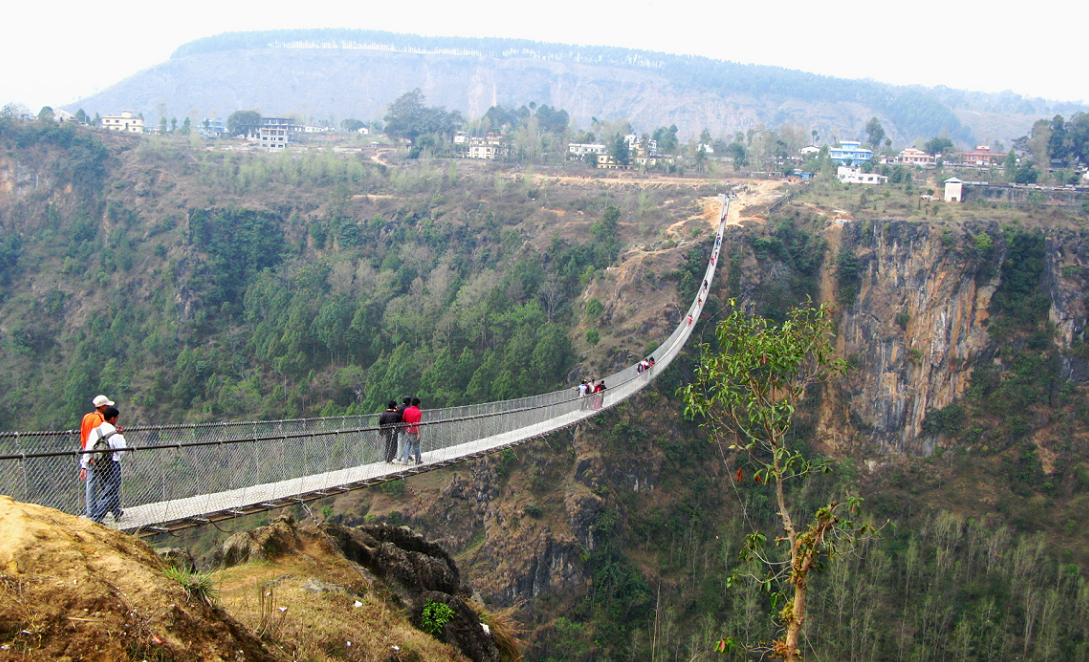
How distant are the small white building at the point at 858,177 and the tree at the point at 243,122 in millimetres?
45833

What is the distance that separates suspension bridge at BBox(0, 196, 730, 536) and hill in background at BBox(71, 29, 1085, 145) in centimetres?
12598

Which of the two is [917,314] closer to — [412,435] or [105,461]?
[412,435]

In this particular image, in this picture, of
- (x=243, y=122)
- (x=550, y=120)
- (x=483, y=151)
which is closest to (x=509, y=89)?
(x=550, y=120)

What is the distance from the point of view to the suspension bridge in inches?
247

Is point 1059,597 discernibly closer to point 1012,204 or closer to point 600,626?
point 600,626

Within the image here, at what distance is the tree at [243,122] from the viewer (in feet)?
226

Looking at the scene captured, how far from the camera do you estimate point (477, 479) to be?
24.0 metres

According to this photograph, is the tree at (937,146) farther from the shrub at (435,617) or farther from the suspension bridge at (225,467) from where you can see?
the shrub at (435,617)

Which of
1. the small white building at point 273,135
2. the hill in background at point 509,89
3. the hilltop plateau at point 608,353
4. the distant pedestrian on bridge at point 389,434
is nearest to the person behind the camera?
the distant pedestrian on bridge at point 389,434

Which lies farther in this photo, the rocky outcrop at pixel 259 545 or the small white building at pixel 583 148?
the small white building at pixel 583 148

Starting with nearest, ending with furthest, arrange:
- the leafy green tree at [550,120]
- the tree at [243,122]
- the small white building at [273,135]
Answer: the small white building at [273,135], the tree at [243,122], the leafy green tree at [550,120]

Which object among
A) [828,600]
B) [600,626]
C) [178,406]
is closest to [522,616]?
[600,626]

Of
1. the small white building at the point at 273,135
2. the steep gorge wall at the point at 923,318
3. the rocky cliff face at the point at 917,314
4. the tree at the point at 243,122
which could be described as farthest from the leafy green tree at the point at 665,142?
the tree at the point at 243,122

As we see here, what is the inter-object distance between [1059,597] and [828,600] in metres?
6.01
